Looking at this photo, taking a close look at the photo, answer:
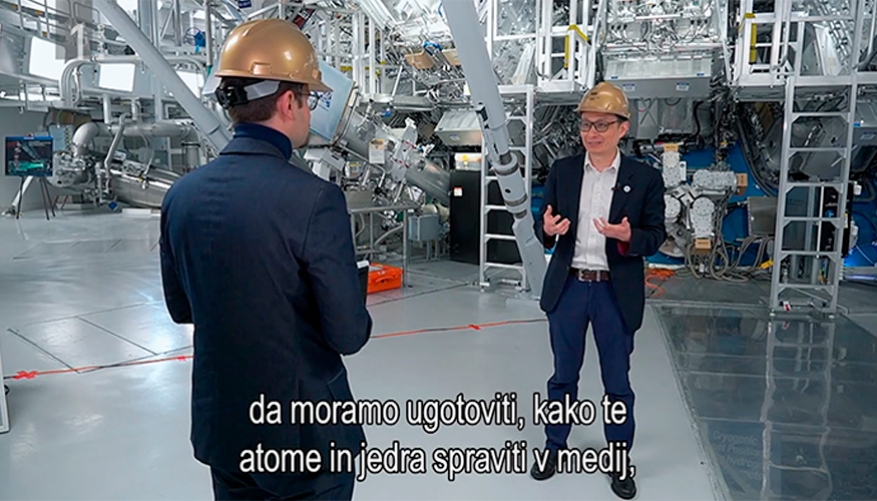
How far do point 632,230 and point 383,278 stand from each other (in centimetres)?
448

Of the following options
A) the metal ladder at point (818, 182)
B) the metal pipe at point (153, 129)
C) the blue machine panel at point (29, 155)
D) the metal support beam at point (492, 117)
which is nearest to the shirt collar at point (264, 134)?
the metal support beam at point (492, 117)

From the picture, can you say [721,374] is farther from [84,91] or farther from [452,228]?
[84,91]

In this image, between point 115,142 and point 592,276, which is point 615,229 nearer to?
point 592,276

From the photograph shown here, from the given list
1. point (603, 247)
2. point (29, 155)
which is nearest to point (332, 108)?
point (603, 247)

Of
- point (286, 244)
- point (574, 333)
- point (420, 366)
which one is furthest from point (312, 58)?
point (420, 366)

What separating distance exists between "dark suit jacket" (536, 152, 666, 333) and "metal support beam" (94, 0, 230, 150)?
3.09 meters

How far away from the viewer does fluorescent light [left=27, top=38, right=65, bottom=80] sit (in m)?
8.76

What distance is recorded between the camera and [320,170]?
5977mm

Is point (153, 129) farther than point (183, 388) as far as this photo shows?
Yes

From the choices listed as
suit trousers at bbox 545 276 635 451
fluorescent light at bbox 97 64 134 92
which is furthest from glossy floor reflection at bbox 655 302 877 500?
fluorescent light at bbox 97 64 134 92

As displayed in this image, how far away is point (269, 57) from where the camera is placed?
53.6 inches

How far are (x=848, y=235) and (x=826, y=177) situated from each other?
0.66m

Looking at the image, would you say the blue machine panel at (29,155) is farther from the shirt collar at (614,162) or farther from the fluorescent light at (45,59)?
the shirt collar at (614,162)

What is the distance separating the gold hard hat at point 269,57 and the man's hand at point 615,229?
56.0 inches
